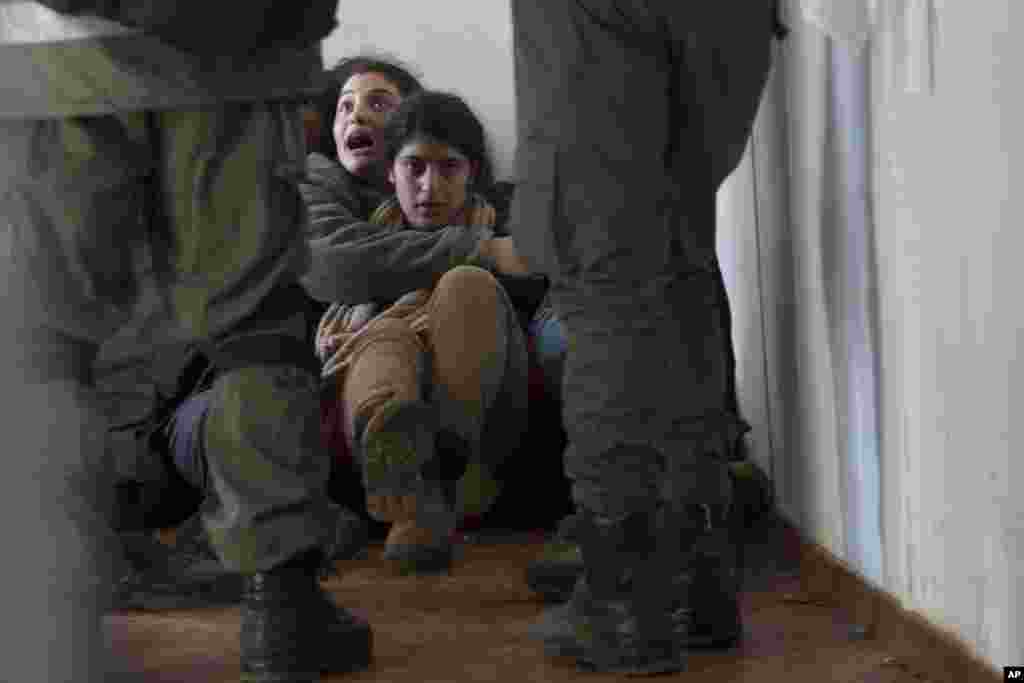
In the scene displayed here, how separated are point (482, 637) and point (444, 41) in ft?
5.46

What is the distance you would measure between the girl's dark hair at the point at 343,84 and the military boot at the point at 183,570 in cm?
73

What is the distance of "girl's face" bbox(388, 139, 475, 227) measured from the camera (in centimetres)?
247

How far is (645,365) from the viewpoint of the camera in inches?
54.1

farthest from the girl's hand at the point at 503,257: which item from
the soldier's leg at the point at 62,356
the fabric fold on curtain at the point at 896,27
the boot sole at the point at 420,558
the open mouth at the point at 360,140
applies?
the soldier's leg at the point at 62,356

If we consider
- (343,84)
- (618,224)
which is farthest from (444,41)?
(618,224)

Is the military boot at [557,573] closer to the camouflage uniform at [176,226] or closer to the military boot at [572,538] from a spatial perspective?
the military boot at [572,538]

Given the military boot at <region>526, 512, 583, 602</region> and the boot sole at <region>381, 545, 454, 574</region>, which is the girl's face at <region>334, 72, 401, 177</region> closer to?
the boot sole at <region>381, 545, 454, 574</region>

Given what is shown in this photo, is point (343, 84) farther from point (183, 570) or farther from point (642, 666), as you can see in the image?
point (642, 666)

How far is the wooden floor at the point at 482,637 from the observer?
4.83 feet

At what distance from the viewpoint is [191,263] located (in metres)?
1.32

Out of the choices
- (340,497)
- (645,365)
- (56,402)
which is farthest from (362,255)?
(56,402)

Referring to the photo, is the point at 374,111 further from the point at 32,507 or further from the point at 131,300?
the point at 32,507

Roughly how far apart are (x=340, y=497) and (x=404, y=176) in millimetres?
476

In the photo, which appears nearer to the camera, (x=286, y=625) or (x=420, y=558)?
(x=286, y=625)
